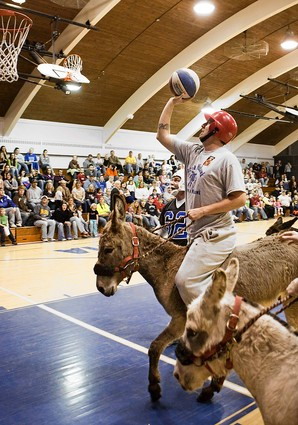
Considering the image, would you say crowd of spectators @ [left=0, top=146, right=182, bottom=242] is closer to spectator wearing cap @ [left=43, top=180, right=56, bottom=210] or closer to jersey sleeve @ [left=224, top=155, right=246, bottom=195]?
spectator wearing cap @ [left=43, top=180, right=56, bottom=210]

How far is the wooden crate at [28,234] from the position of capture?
13.5m

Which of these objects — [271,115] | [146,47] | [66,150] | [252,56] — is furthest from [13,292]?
[271,115]

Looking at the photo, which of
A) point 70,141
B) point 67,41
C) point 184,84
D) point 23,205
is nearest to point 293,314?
point 184,84

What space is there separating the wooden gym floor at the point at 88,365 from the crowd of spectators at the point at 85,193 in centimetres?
409

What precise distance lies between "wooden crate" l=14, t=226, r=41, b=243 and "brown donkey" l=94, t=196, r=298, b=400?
10781 millimetres

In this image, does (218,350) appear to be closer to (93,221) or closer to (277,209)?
(93,221)

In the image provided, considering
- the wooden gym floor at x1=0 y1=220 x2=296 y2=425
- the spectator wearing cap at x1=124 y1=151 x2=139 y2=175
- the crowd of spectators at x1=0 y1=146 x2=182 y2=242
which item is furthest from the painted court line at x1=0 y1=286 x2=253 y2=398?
the spectator wearing cap at x1=124 y1=151 x2=139 y2=175

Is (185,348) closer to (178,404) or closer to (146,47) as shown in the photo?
(178,404)

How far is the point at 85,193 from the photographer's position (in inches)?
683

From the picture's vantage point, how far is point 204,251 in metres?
3.21

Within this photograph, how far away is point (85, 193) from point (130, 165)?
6201 mm

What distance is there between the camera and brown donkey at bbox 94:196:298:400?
11.1 ft

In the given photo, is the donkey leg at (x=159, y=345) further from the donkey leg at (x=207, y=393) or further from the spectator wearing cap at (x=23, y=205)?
the spectator wearing cap at (x=23, y=205)

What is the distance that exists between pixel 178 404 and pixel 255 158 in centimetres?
3204
